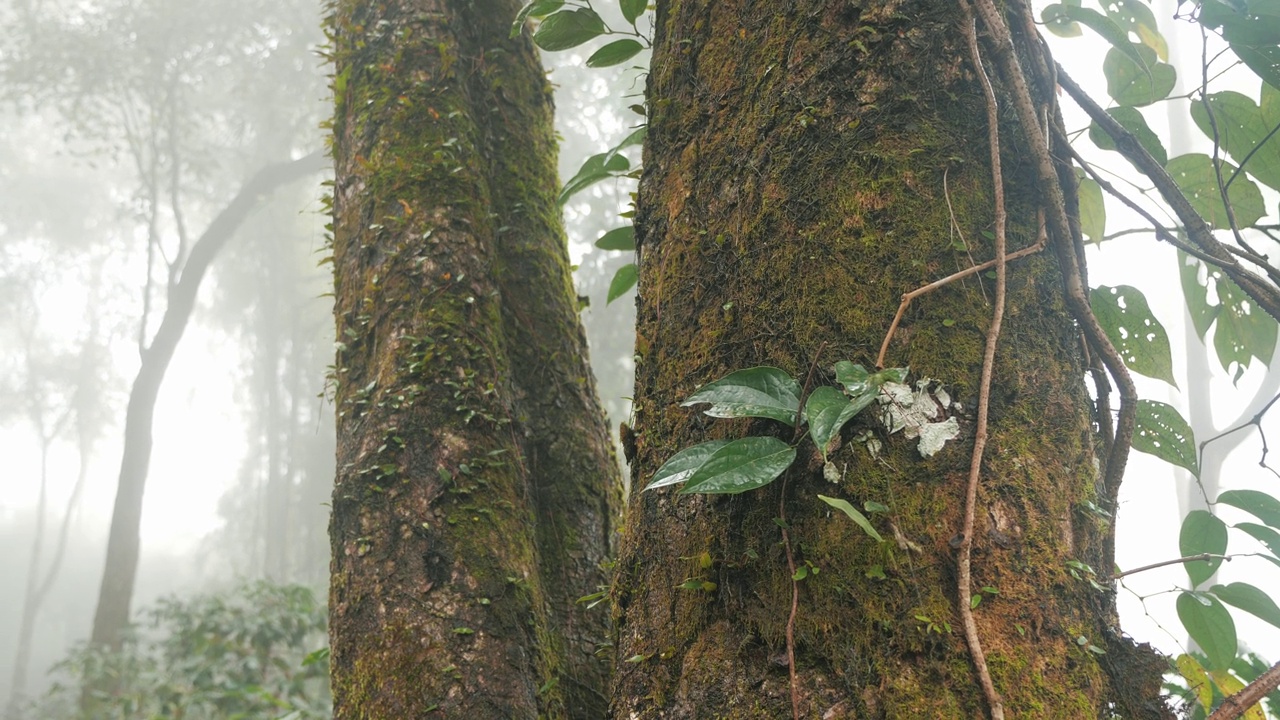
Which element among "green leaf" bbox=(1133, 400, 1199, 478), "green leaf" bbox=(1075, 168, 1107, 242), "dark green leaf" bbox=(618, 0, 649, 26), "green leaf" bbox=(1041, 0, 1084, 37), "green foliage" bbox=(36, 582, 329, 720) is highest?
"dark green leaf" bbox=(618, 0, 649, 26)

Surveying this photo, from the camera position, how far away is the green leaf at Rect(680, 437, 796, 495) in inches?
29.1

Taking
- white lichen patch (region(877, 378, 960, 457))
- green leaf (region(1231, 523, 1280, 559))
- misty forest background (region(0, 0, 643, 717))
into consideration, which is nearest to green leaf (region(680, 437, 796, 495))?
white lichen patch (region(877, 378, 960, 457))

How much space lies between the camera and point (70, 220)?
2191 centimetres

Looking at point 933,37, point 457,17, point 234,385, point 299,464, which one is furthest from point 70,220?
point 933,37

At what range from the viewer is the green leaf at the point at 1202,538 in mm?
1132

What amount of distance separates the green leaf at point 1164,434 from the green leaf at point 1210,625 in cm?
18

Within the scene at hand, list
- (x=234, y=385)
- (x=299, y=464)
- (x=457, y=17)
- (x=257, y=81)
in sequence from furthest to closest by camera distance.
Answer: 1. (x=234, y=385)
2. (x=299, y=464)
3. (x=257, y=81)
4. (x=457, y=17)

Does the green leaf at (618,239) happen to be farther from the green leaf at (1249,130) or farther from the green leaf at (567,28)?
the green leaf at (1249,130)

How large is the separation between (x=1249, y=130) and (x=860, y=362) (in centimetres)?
92

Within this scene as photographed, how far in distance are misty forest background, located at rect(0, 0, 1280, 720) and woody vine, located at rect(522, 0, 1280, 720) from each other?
5492mm

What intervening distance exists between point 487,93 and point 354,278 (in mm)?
621

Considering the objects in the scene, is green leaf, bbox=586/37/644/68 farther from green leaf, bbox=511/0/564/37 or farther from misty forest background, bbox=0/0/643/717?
misty forest background, bbox=0/0/643/717

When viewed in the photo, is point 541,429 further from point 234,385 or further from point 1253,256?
point 234,385

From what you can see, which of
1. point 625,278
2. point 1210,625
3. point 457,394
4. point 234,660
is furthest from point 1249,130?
point 234,660
